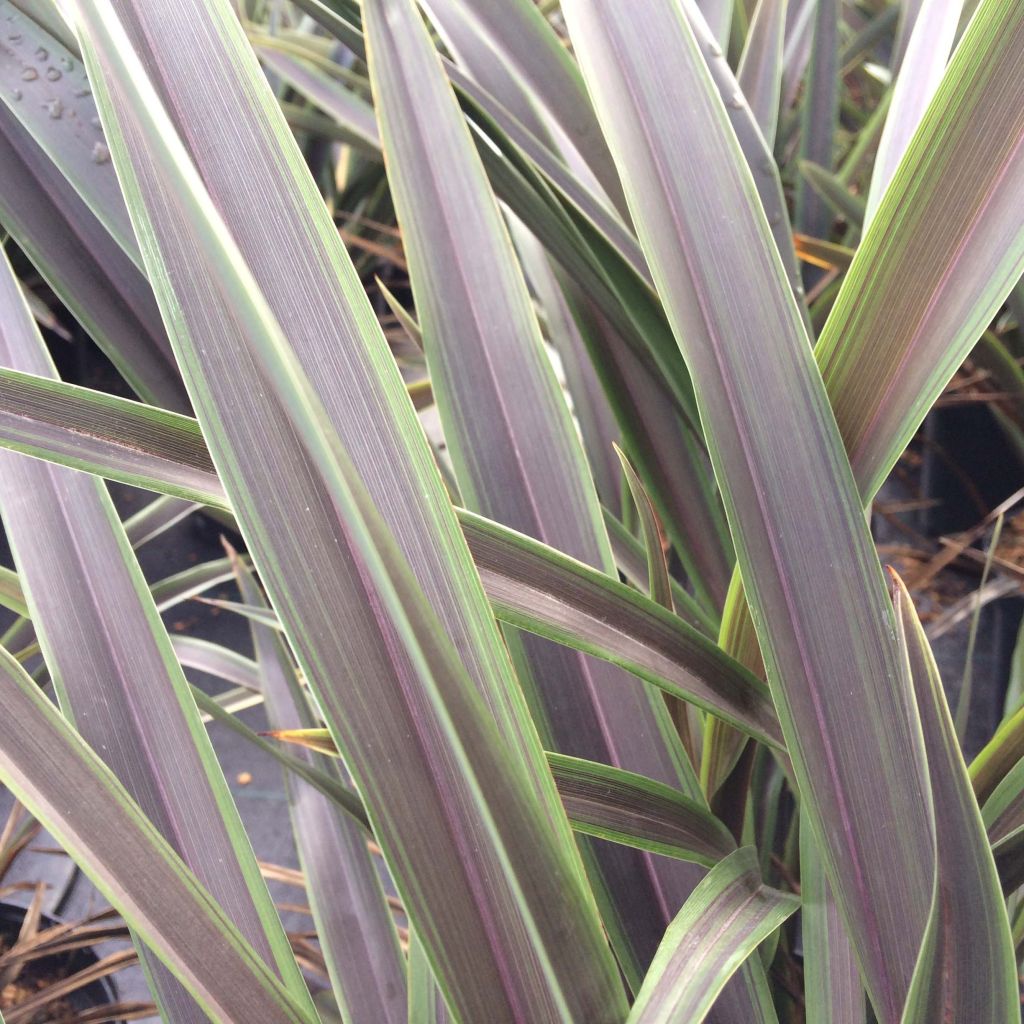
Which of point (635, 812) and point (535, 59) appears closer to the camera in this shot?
point (635, 812)

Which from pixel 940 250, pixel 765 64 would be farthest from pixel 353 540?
pixel 765 64

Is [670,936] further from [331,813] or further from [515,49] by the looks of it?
[515,49]

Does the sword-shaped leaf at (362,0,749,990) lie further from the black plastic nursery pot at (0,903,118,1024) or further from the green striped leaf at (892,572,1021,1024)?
the black plastic nursery pot at (0,903,118,1024)

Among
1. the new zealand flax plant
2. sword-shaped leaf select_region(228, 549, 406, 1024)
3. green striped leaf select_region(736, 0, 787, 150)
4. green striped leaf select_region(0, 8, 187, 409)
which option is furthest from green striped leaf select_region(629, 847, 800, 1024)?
green striped leaf select_region(736, 0, 787, 150)

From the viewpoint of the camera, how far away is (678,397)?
47 cm

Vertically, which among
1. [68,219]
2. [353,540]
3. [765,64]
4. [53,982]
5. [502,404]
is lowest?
[53,982]

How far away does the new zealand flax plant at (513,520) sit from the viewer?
23 centimetres

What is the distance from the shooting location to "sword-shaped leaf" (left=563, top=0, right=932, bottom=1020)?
0.30m

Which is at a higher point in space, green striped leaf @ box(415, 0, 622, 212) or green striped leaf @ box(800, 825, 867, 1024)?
green striped leaf @ box(415, 0, 622, 212)

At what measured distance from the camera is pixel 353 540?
0.71 feet

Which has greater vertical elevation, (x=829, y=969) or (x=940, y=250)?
(x=940, y=250)

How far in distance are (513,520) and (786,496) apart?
13cm

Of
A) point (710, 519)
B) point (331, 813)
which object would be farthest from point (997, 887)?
point (331, 813)

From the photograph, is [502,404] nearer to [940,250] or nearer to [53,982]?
[940,250]
